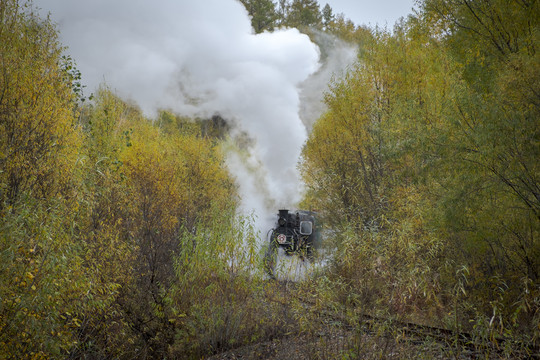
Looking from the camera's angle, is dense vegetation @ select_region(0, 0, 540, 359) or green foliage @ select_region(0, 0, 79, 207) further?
green foliage @ select_region(0, 0, 79, 207)

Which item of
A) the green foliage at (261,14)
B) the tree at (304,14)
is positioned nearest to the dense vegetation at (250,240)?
the green foliage at (261,14)

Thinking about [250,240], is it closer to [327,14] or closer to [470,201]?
[470,201]

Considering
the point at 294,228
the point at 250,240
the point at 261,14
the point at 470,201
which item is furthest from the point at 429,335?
the point at 261,14

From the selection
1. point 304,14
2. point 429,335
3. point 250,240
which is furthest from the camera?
point 304,14

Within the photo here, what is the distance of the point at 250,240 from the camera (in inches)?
297

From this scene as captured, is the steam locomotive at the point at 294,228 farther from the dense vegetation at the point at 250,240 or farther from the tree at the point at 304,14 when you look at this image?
the tree at the point at 304,14

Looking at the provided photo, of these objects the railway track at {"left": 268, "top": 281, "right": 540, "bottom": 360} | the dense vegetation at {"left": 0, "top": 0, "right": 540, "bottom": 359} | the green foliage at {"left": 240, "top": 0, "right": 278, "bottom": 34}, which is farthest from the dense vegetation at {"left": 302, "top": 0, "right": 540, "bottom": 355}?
the green foliage at {"left": 240, "top": 0, "right": 278, "bottom": 34}

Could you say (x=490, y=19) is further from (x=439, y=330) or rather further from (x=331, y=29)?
(x=331, y=29)

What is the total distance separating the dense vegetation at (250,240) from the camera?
5223mm

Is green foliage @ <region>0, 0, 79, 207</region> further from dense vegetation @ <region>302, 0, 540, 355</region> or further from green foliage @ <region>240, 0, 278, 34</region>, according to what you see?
green foliage @ <region>240, 0, 278, 34</region>

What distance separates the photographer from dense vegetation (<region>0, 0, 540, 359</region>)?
5.22m

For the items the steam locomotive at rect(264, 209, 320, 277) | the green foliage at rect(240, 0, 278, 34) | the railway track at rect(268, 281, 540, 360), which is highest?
the green foliage at rect(240, 0, 278, 34)

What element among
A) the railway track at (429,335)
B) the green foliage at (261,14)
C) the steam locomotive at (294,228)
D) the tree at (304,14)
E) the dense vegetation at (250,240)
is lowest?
the railway track at (429,335)

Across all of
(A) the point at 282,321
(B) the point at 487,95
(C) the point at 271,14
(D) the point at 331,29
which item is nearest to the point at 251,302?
(A) the point at 282,321
